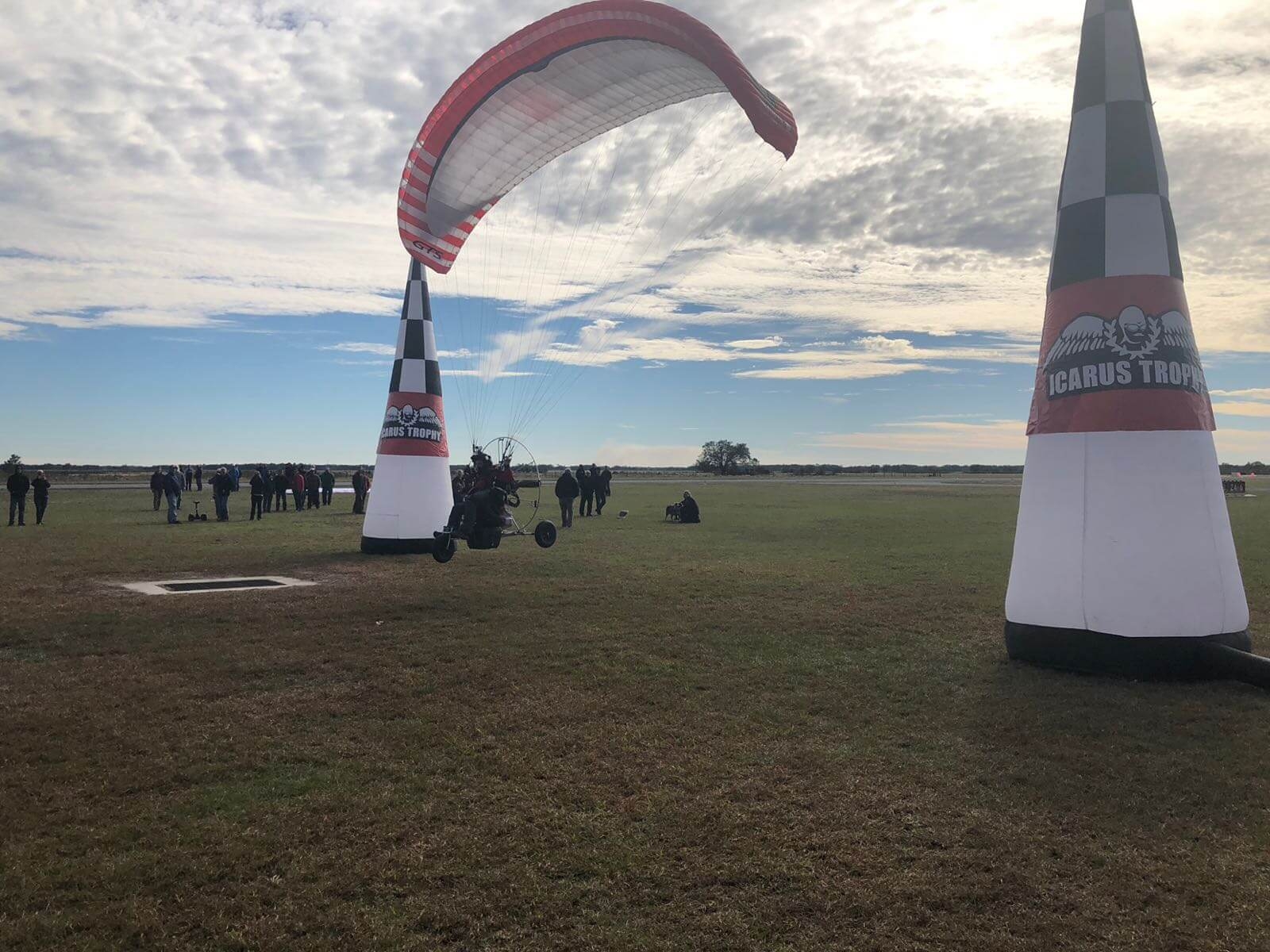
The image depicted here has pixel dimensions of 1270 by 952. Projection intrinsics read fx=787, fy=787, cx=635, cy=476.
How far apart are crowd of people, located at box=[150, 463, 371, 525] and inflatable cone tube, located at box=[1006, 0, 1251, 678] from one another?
78.2 feet

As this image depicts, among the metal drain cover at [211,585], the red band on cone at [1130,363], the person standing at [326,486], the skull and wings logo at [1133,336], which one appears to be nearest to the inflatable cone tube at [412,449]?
the metal drain cover at [211,585]

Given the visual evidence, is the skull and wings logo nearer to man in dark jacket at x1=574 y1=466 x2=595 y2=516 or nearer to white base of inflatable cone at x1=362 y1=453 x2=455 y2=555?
white base of inflatable cone at x1=362 y1=453 x2=455 y2=555

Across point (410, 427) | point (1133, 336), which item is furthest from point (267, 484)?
point (1133, 336)

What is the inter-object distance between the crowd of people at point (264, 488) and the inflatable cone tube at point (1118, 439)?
23.8 metres

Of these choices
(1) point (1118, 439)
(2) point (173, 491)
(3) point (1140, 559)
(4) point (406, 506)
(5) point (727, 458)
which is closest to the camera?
(3) point (1140, 559)

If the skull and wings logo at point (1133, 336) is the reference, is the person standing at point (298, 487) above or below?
below

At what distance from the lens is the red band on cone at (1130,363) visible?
322 inches

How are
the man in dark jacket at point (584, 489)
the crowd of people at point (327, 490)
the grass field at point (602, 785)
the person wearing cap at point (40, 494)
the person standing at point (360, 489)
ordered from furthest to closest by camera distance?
the person standing at point (360, 489) < the man in dark jacket at point (584, 489) < the person wearing cap at point (40, 494) < the crowd of people at point (327, 490) < the grass field at point (602, 785)

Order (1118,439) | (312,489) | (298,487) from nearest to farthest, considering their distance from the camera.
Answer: (1118,439) < (298,487) < (312,489)

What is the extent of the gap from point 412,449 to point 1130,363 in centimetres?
1362

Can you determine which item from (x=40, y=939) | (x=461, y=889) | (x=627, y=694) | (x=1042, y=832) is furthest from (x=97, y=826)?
(x=1042, y=832)

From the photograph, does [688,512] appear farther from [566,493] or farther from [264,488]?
[264,488]

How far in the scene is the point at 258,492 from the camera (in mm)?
29562

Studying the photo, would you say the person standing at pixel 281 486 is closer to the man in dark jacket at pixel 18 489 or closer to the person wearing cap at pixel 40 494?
the person wearing cap at pixel 40 494
